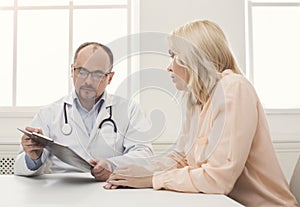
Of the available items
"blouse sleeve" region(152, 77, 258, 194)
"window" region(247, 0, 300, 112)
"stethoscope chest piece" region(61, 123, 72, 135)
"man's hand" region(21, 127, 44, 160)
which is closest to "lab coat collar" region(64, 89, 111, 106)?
"stethoscope chest piece" region(61, 123, 72, 135)

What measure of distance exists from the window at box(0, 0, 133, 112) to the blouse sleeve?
1669 millimetres

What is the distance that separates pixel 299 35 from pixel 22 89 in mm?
1877

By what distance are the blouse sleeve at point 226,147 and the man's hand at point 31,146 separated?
0.47 metres

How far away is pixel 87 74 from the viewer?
1.90m

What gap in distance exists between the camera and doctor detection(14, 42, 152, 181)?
5.84ft

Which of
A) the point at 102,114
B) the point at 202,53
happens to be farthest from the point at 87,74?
the point at 202,53

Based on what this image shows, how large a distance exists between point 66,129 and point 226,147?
911 mm

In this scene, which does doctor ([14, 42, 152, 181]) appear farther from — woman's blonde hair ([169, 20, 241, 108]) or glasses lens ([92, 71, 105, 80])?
woman's blonde hair ([169, 20, 241, 108])

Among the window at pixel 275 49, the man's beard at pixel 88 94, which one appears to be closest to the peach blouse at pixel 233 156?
the man's beard at pixel 88 94

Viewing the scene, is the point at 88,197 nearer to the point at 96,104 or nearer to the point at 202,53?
the point at 202,53

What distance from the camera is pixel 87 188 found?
1181mm

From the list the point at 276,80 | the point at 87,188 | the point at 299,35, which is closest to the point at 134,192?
the point at 87,188

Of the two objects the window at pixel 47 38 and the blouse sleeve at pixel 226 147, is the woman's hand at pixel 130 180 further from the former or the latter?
the window at pixel 47 38

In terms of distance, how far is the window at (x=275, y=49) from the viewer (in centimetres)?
270
